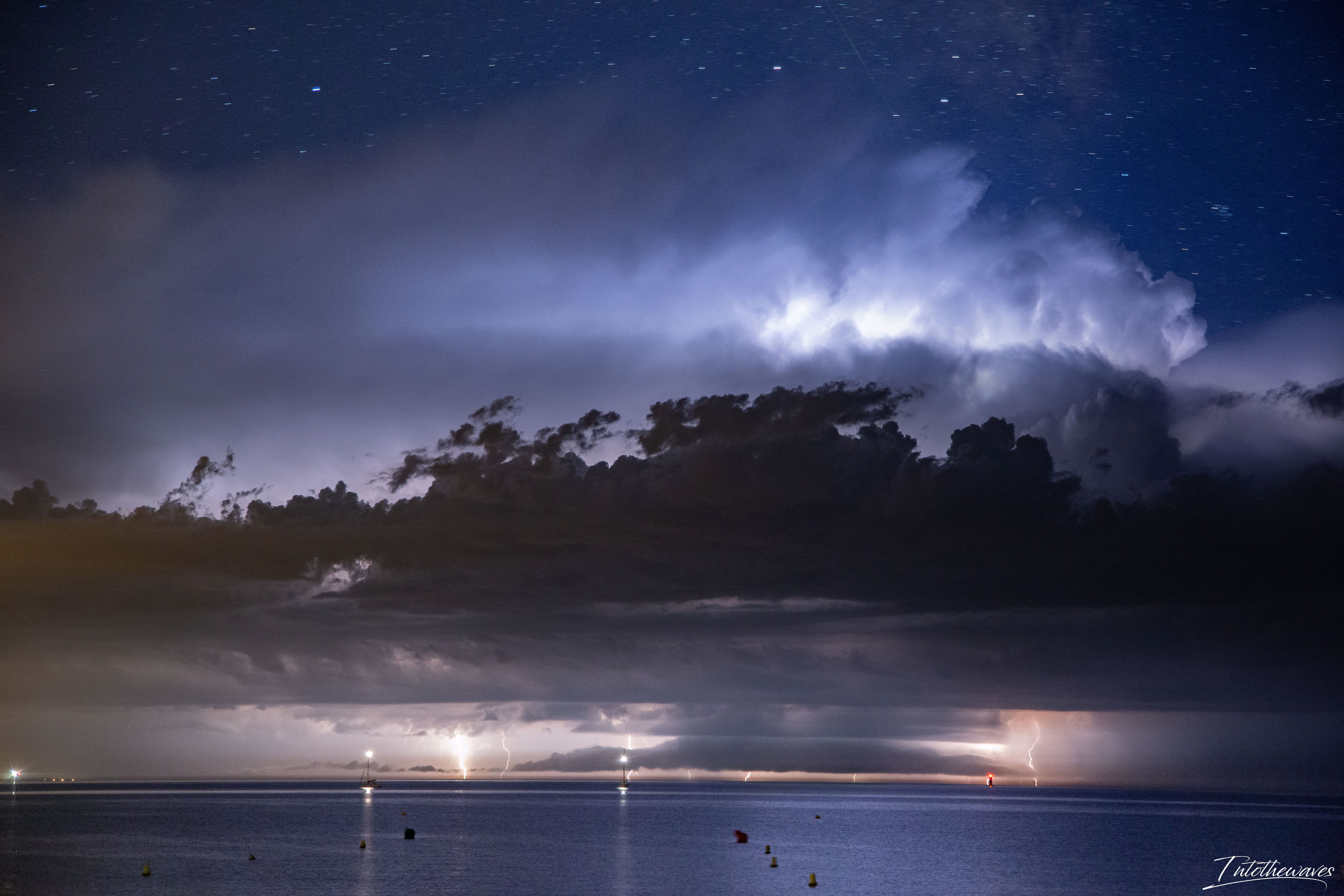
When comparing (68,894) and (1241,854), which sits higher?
(68,894)

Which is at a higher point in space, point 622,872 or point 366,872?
point 366,872

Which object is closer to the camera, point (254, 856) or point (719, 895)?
point (719, 895)

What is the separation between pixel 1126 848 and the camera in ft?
645

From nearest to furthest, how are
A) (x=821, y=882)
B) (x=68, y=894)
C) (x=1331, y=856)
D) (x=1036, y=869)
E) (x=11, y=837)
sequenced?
(x=68, y=894)
(x=821, y=882)
(x=1036, y=869)
(x=1331, y=856)
(x=11, y=837)

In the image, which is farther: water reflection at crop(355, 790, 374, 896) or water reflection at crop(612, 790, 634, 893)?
water reflection at crop(612, 790, 634, 893)

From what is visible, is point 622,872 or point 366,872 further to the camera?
point 622,872

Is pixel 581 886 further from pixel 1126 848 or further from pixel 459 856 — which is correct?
pixel 1126 848

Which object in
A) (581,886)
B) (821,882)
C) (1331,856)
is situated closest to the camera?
(581,886)

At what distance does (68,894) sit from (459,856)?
60.5 metres

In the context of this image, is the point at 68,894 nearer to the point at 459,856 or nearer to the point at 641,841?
the point at 459,856

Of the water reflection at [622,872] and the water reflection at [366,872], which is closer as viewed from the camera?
the water reflection at [366,872]

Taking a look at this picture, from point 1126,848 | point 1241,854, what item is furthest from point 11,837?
point 1241,854

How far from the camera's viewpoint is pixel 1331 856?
18012 centimetres

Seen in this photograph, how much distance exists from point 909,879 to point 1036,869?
82.4 ft
